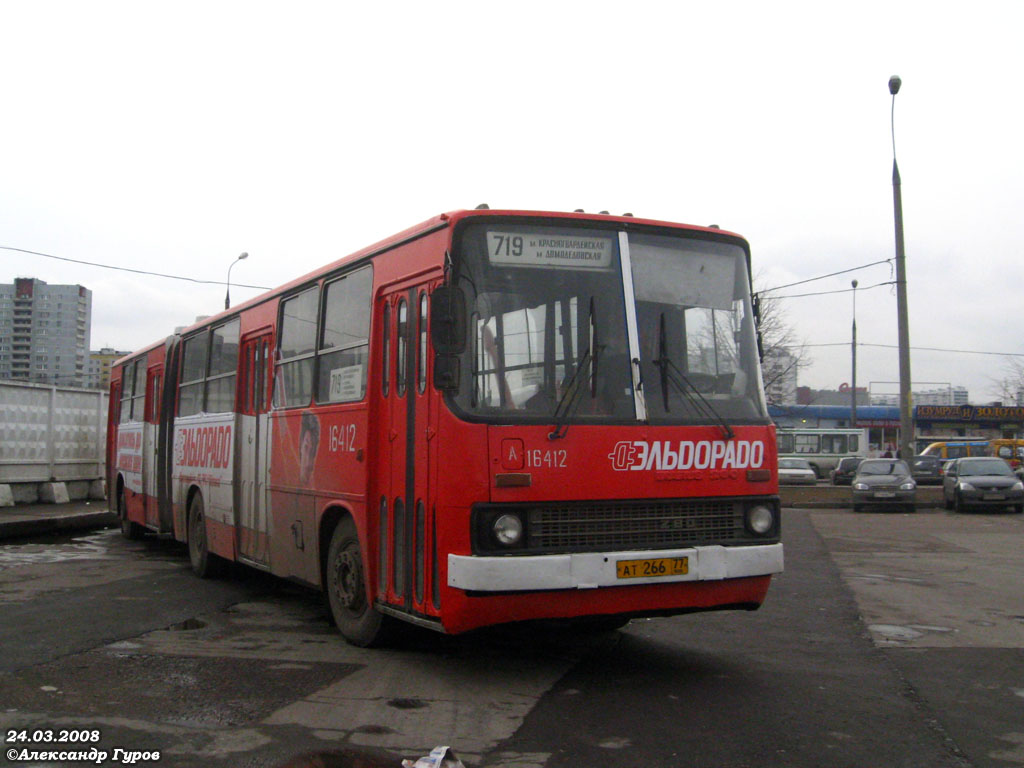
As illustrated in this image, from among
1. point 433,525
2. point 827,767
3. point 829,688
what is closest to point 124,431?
point 433,525

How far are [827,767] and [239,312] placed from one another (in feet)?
27.6

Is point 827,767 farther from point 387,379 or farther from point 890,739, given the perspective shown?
point 387,379

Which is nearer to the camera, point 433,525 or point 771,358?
point 433,525

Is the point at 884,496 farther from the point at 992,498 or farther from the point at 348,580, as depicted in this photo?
the point at 348,580

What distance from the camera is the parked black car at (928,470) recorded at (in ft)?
159

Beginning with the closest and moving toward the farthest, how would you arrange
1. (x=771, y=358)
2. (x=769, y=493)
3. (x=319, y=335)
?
(x=769, y=493)
(x=319, y=335)
(x=771, y=358)

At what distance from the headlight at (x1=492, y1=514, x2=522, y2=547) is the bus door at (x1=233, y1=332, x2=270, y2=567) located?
14.3 feet

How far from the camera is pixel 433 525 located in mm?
6867

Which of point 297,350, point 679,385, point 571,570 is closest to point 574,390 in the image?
point 679,385

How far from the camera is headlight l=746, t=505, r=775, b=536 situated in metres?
7.28

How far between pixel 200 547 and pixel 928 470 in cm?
4410

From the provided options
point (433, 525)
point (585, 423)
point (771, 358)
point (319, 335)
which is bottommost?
point (433, 525)

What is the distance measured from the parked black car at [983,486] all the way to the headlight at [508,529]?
80.6 feet

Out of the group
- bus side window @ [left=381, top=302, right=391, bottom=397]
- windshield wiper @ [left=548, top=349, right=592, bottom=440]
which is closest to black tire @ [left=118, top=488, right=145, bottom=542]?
bus side window @ [left=381, top=302, right=391, bottom=397]
